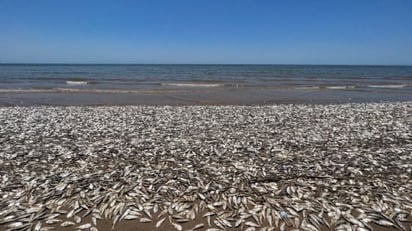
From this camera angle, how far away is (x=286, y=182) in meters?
5.61

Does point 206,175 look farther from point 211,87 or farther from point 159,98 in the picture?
point 211,87

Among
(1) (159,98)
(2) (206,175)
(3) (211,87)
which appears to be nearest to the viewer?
(2) (206,175)

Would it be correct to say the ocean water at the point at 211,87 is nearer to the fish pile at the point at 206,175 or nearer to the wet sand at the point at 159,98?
the wet sand at the point at 159,98

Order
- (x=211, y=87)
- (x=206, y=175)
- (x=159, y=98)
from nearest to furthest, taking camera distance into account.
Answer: (x=206, y=175)
(x=159, y=98)
(x=211, y=87)

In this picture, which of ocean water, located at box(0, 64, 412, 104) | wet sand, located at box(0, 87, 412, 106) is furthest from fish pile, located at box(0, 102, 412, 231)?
ocean water, located at box(0, 64, 412, 104)

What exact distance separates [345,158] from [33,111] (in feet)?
45.8

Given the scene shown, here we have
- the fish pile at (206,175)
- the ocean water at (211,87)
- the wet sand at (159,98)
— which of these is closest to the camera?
the fish pile at (206,175)

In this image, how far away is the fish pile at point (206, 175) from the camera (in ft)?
14.4

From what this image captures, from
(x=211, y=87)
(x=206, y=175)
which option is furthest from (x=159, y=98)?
(x=206, y=175)

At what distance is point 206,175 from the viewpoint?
5.88 metres

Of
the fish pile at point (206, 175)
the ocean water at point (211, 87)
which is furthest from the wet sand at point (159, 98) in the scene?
the fish pile at point (206, 175)

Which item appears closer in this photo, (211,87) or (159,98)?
(159,98)

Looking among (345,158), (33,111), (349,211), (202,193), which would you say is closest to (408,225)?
(349,211)

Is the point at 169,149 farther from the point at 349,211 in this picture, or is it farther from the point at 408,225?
the point at 408,225
